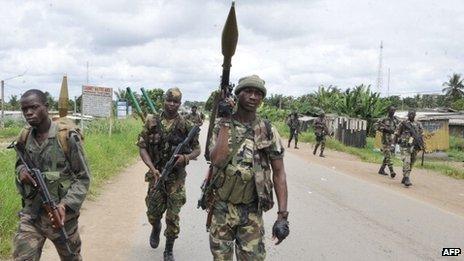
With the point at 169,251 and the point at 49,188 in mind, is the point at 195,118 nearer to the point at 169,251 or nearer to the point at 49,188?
the point at 169,251

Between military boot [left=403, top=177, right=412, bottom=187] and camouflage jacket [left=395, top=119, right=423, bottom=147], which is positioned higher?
camouflage jacket [left=395, top=119, right=423, bottom=147]

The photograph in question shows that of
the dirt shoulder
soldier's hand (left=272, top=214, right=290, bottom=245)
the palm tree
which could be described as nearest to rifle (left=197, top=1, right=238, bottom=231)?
soldier's hand (left=272, top=214, right=290, bottom=245)

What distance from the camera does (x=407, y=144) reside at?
1219 centimetres

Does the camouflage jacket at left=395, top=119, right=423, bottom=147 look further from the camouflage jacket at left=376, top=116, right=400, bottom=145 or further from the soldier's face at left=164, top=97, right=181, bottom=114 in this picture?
the soldier's face at left=164, top=97, right=181, bottom=114

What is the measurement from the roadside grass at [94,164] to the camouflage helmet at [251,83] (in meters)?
1.40

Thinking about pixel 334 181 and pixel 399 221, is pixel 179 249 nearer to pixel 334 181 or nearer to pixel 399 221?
pixel 399 221

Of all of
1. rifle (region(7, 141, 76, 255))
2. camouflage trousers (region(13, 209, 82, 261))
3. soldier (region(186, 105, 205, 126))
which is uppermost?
soldier (region(186, 105, 205, 126))

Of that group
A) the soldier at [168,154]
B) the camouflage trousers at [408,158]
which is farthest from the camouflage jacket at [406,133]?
the soldier at [168,154]

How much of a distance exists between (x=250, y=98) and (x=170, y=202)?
2.10m

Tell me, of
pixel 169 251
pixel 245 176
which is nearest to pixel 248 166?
pixel 245 176

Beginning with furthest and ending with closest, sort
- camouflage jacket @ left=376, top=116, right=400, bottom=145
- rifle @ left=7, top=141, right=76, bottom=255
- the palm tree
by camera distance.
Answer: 1. the palm tree
2. camouflage jacket @ left=376, top=116, right=400, bottom=145
3. rifle @ left=7, top=141, right=76, bottom=255

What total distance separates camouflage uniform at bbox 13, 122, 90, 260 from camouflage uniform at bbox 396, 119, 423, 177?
982 centimetres

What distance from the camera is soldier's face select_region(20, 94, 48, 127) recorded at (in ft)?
11.6

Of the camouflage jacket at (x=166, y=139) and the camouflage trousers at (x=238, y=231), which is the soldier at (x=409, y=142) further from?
the camouflage trousers at (x=238, y=231)
